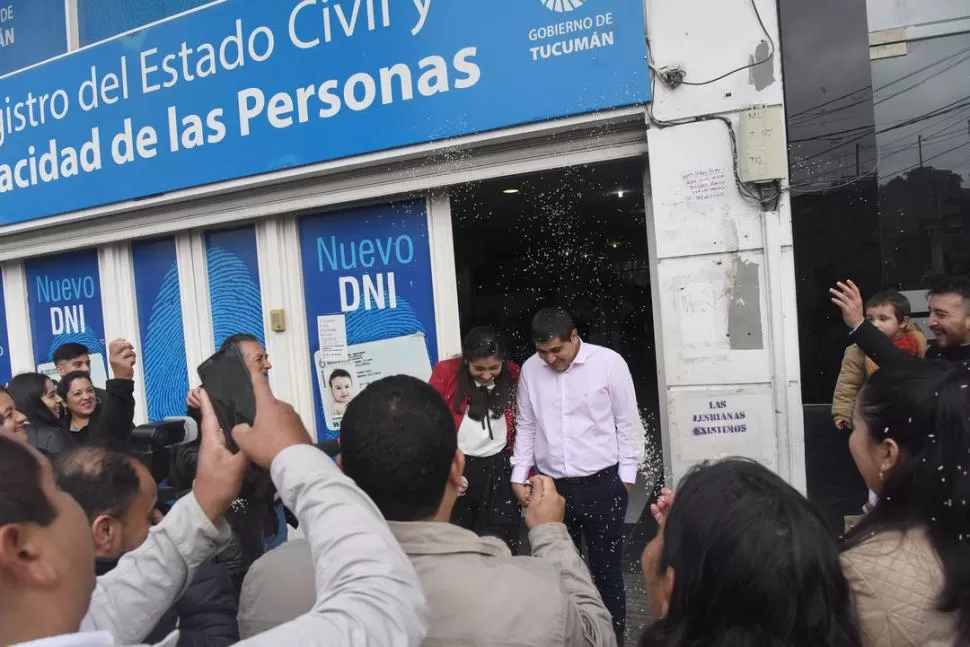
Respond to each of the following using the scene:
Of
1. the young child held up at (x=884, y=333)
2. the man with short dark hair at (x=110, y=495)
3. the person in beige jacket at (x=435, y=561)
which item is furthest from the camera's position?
the young child held up at (x=884, y=333)

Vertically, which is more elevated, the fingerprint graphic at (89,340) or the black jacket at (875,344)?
the fingerprint graphic at (89,340)

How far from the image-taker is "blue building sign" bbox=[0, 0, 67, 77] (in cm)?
558

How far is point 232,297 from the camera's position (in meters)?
5.01

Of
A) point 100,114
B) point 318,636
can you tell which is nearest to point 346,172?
point 100,114

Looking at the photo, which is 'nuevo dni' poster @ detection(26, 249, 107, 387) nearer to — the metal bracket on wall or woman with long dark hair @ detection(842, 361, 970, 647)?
woman with long dark hair @ detection(842, 361, 970, 647)

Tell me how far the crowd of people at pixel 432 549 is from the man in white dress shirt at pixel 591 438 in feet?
5.10

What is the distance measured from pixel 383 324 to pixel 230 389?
313cm

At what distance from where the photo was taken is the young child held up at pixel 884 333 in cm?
347

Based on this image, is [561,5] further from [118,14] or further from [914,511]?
[118,14]

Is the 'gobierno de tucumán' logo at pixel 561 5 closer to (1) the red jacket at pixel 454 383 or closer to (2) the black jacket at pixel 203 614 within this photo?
(1) the red jacket at pixel 454 383

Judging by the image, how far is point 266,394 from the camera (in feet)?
4.08

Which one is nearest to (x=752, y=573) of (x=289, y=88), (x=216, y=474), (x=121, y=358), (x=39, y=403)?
(x=216, y=474)

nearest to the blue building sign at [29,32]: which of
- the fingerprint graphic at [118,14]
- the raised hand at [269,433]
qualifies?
the fingerprint graphic at [118,14]

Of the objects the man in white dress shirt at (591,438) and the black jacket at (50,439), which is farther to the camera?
the man in white dress shirt at (591,438)
